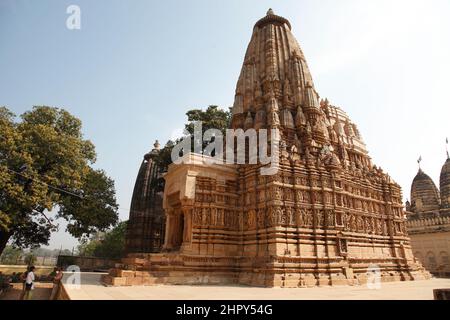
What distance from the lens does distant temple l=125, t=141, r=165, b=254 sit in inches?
1252

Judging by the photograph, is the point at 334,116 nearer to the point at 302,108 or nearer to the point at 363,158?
the point at 363,158

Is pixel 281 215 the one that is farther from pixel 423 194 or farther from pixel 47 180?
pixel 423 194

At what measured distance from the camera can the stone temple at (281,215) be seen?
14.4m

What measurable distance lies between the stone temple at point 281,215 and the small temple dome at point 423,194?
24110 millimetres

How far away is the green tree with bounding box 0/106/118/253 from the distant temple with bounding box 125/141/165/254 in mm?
7810

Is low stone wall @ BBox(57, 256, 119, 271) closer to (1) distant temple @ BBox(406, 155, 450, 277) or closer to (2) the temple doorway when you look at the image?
(2) the temple doorway

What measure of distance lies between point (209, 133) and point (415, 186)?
34.5 m

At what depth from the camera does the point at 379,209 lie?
69.0 feet

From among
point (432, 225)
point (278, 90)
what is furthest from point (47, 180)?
point (432, 225)

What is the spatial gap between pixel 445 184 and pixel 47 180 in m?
46.5

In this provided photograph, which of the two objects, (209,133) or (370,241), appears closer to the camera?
(370,241)

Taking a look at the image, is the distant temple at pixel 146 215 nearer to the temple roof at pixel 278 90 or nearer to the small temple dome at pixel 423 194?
the temple roof at pixel 278 90
